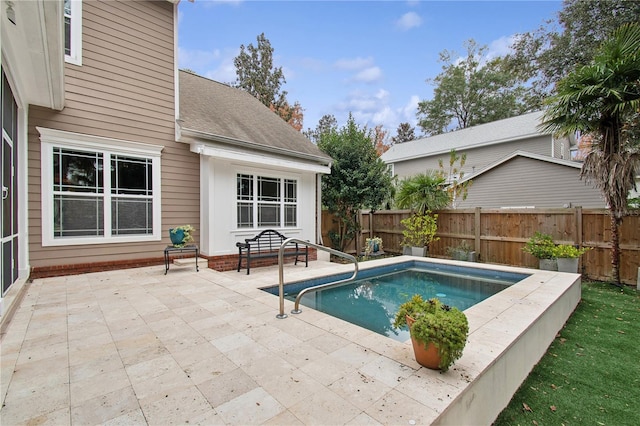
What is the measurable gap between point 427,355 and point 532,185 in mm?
12546

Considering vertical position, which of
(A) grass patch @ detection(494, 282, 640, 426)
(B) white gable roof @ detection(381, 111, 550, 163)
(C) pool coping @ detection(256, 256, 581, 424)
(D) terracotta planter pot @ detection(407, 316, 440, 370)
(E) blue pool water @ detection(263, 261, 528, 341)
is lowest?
(A) grass patch @ detection(494, 282, 640, 426)

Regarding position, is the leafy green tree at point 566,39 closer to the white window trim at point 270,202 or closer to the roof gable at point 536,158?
the roof gable at point 536,158

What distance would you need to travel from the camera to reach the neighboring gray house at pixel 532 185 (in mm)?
10922

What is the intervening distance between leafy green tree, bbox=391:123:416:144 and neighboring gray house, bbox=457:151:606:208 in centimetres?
2622

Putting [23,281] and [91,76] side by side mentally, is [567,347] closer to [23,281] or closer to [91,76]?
[23,281]

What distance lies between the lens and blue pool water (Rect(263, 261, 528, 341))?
16.5 ft

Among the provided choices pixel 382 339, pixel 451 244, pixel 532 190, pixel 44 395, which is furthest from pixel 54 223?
pixel 532 190

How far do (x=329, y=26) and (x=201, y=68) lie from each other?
1711 centimetres

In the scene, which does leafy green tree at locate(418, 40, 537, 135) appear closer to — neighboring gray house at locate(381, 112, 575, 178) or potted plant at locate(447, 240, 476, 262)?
neighboring gray house at locate(381, 112, 575, 178)

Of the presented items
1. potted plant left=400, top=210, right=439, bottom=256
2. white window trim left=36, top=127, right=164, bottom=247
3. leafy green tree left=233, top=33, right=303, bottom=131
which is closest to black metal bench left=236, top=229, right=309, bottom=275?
white window trim left=36, top=127, right=164, bottom=247

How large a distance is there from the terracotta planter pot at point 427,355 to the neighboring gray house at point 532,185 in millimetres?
10722

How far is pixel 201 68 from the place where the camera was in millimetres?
24203

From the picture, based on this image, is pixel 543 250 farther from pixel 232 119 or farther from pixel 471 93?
pixel 471 93

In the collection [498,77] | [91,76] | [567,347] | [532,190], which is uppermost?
[498,77]
